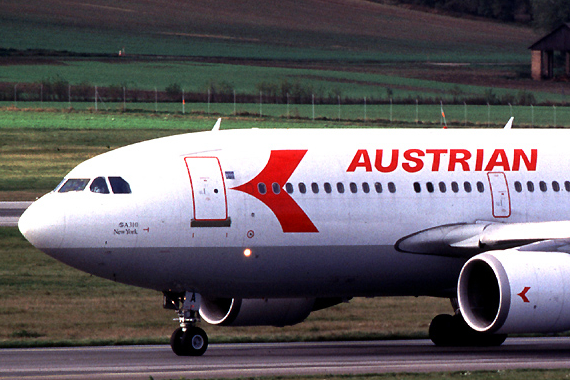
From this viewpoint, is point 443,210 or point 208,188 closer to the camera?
point 208,188

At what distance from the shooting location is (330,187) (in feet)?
92.5

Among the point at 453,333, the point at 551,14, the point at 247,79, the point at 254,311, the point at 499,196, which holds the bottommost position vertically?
the point at 453,333

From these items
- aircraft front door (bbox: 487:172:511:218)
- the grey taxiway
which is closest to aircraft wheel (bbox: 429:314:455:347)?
the grey taxiway

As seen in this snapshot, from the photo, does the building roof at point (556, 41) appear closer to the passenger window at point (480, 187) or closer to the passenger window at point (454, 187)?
the passenger window at point (480, 187)

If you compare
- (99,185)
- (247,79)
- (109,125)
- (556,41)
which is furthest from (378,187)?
(556,41)

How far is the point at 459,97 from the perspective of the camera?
376ft

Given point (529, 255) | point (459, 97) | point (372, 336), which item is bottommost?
point (372, 336)

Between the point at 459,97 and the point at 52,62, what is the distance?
43.0 m

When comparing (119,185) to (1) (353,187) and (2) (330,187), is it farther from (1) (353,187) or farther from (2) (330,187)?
(1) (353,187)

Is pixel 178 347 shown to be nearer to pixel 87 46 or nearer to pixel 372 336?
pixel 372 336

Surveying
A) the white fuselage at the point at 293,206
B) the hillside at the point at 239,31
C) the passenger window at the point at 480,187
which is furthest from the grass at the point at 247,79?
the passenger window at the point at 480,187

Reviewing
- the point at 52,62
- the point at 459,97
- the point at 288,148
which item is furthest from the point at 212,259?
the point at 52,62

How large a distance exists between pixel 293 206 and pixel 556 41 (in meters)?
116

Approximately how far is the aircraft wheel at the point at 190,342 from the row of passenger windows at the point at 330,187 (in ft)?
10.6
